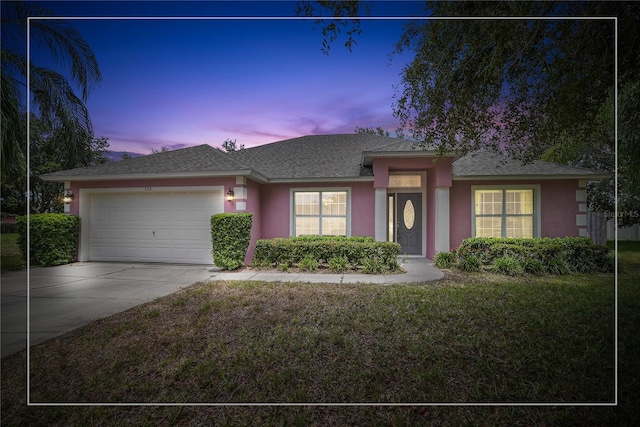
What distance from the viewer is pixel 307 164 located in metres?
9.81

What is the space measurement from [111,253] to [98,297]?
0.69m

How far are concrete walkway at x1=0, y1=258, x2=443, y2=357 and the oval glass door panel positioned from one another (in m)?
2.39

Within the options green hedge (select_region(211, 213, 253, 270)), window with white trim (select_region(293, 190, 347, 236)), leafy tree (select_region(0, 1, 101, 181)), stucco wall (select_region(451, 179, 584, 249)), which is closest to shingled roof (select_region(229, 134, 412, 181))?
window with white trim (select_region(293, 190, 347, 236))

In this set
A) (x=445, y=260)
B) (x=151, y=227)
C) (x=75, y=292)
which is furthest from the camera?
(x=445, y=260)

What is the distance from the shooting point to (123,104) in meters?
2.71

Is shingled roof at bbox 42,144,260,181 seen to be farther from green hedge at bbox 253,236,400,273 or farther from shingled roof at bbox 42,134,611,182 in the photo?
green hedge at bbox 253,236,400,273

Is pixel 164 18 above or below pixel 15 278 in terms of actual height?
above

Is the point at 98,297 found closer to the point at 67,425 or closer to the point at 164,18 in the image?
the point at 67,425

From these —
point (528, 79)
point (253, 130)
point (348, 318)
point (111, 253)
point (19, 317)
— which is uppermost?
point (528, 79)

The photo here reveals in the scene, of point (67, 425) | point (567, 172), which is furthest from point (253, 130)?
point (567, 172)

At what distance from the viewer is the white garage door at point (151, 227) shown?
460cm

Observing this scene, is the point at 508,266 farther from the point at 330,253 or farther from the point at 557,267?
the point at 330,253

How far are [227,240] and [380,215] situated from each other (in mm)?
4429

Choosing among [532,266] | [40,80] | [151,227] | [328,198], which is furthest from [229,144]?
[532,266]
